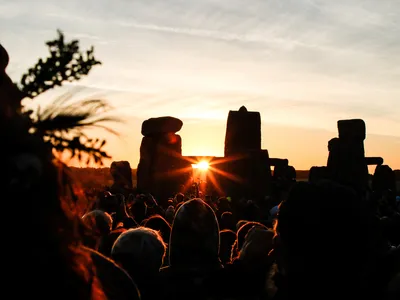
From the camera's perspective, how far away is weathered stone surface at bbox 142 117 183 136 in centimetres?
2448

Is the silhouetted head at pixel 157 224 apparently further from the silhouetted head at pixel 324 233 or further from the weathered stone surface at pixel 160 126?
the weathered stone surface at pixel 160 126

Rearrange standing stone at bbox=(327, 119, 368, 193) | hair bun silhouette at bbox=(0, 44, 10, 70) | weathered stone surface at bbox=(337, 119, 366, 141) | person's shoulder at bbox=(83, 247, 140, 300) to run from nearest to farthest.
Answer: hair bun silhouette at bbox=(0, 44, 10, 70)
person's shoulder at bbox=(83, 247, 140, 300)
standing stone at bbox=(327, 119, 368, 193)
weathered stone surface at bbox=(337, 119, 366, 141)

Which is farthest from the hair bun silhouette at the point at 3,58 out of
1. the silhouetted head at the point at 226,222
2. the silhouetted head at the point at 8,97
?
the silhouetted head at the point at 226,222

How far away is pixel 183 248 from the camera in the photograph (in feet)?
12.8

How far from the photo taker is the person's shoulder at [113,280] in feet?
6.03

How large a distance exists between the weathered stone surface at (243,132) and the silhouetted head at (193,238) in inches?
802

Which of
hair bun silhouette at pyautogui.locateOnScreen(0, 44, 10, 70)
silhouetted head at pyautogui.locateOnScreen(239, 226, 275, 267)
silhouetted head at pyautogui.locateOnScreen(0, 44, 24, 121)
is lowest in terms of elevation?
silhouetted head at pyautogui.locateOnScreen(239, 226, 275, 267)

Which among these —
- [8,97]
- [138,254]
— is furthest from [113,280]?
[138,254]

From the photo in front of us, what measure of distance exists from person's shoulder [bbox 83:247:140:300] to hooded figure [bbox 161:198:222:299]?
1.90 metres

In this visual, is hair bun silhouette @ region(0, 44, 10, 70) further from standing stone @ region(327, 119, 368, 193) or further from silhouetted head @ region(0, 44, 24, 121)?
standing stone @ region(327, 119, 368, 193)

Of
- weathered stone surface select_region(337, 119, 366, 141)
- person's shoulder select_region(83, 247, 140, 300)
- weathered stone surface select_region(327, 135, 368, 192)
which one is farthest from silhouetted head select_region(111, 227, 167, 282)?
weathered stone surface select_region(337, 119, 366, 141)

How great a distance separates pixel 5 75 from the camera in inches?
61.0

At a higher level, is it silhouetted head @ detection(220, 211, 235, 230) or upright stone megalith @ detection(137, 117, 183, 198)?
upright stone megalith @ detection(137, 117, 183, 198)

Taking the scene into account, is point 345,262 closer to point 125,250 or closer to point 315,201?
point 315,201
